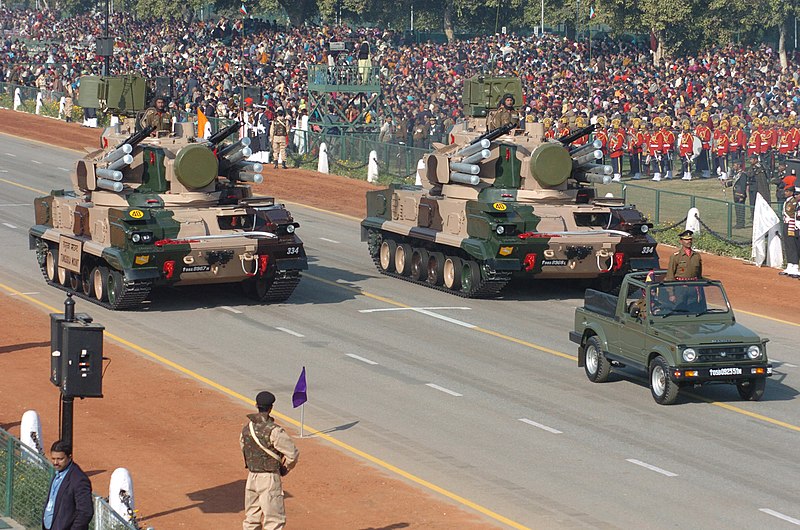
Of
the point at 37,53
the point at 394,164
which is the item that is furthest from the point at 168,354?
the point at 37,53

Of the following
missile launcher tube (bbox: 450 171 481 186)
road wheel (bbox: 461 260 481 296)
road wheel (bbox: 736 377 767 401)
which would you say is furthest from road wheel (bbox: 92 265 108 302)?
road wheel (bbox: 736 377 767 401)

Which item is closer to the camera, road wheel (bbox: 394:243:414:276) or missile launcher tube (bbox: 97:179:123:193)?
missile launcher tube (bbox: 97:179:123:193)

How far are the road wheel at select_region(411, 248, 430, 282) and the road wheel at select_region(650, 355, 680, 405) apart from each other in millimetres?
11390

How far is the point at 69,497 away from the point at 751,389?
12.3 m

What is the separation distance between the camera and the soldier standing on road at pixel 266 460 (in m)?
15.7

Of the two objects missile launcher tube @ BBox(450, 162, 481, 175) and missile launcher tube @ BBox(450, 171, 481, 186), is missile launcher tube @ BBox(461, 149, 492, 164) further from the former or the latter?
missile launcher tube @ BBox(450, 171, 481, 186)

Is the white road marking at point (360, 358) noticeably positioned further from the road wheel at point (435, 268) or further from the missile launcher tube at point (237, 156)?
the missile launcher tube at point (237, 156)

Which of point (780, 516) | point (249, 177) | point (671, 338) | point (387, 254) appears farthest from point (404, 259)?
point (780, 516)

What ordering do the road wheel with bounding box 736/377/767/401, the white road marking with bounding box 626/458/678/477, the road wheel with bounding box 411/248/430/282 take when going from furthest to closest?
the road wheel with bounding box 411/248/430/282
the road wheel with bounding box 736/377/767/401
the white road marking with bounding box 626/458/678/477

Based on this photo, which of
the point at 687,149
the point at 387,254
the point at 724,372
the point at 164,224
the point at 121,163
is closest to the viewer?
the point at 724,372

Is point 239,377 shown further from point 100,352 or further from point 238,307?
point 100,352

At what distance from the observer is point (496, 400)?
77.9 ft

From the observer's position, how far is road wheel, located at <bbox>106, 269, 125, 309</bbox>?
30.3m

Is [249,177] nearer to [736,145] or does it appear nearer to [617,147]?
[617,147]
